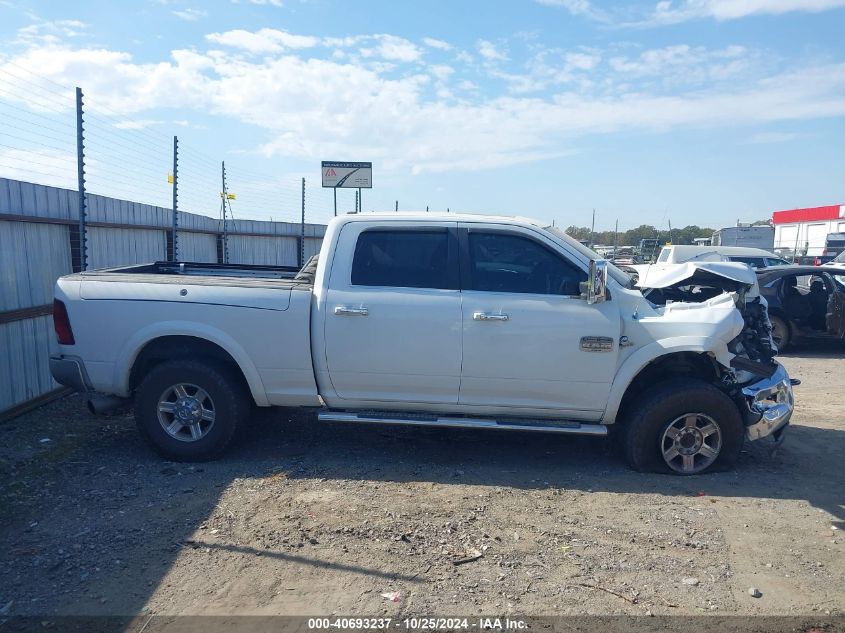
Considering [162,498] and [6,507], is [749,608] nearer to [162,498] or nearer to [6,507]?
[162,498]

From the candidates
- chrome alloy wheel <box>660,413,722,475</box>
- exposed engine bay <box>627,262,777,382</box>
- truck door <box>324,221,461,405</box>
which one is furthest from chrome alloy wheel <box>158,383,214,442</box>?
exposed engine bay <box>627,262,777,382</box>

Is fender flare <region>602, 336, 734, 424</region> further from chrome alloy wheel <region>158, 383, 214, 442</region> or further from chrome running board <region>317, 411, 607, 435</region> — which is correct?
chrome alloy wheel <region>158, 383, 214, 442</region>

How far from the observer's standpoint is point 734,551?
417 centimetres

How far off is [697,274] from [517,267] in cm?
169

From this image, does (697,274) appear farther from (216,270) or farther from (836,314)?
(836,314)

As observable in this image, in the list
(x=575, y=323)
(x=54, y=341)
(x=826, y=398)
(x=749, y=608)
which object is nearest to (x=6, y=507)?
(x=54, y=341)

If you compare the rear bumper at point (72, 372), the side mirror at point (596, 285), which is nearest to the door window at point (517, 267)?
the side mirror at point (596, 285)

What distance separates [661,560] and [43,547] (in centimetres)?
371

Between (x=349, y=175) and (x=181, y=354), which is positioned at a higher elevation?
(x=349, y=175)

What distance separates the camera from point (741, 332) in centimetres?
575

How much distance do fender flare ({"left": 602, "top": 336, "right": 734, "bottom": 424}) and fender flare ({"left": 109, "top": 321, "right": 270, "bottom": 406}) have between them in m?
2.78

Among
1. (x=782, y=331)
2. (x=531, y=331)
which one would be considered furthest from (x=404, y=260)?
(x=782, y=331)

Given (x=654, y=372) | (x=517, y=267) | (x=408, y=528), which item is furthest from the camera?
(x=654, y=372)

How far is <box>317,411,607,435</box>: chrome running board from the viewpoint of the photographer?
525 centimetres
